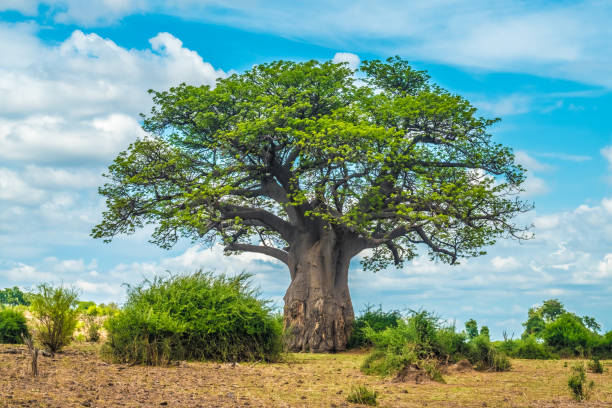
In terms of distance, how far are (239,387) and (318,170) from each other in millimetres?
12724

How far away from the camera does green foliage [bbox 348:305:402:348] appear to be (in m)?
22.3

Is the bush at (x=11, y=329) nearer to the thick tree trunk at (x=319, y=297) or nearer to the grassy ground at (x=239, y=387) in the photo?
the grassy ground at (x=239, y=387)

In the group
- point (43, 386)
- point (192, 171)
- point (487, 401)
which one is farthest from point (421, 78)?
point (43, 386)

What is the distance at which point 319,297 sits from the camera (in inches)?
873

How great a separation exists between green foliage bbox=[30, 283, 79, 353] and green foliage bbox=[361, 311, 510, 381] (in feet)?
21.5

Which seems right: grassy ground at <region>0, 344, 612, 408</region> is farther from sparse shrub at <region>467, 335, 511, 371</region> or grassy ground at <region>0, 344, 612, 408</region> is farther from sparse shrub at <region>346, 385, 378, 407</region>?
sparse shrub at <region>467, 335, 511, 371</region>

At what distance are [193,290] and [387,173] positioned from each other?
9866mm

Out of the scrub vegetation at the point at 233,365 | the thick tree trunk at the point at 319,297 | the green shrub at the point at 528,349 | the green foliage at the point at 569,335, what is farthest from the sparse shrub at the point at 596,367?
the thick tree trunk at the point at 319,297

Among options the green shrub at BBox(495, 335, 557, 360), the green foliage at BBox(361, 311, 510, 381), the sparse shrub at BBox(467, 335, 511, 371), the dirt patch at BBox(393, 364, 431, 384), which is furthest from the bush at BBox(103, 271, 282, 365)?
the green shrub at BBox(495, 335, 557, 360)

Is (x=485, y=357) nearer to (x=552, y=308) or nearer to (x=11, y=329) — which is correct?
(x=11, y=329)

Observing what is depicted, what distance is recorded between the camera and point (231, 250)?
997 inches

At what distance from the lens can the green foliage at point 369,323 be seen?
877 inches

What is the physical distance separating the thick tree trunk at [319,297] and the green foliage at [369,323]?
0.30 metres

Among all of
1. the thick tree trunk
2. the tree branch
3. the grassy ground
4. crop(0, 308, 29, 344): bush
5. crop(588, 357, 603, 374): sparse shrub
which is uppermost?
the tree branch
